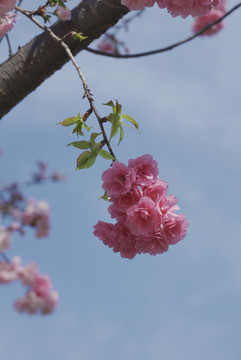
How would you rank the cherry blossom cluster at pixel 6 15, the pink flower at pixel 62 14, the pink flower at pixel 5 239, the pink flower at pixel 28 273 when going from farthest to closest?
the pink flower at pixel 28 273 < the pink flower at pixel 5 239 < the pink flower at pixel 62 14 < the cherry blossom cluster at pixel 6 15

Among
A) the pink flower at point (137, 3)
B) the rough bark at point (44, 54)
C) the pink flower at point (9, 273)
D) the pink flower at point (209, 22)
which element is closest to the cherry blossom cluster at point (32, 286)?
the pink flower at point (9, 273)

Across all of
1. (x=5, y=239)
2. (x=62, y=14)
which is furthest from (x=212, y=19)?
(x=62, y=14)

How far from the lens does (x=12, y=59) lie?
1.90 meters

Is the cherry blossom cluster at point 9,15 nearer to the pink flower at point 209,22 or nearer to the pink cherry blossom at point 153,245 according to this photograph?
the pink cherry blossom at point 153,245

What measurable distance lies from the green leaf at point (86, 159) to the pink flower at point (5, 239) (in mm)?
5770

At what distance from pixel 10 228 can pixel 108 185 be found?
19.9 feet

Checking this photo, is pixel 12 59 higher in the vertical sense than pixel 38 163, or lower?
lower

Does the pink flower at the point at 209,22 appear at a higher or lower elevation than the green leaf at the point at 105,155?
higher

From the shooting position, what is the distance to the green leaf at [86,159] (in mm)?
1364

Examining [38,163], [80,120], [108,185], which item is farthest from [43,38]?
[38,163]

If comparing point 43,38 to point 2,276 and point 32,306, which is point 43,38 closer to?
point 32,306

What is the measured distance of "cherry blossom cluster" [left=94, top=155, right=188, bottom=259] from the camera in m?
1.28

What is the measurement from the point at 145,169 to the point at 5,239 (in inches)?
264

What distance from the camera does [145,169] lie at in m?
1.34
